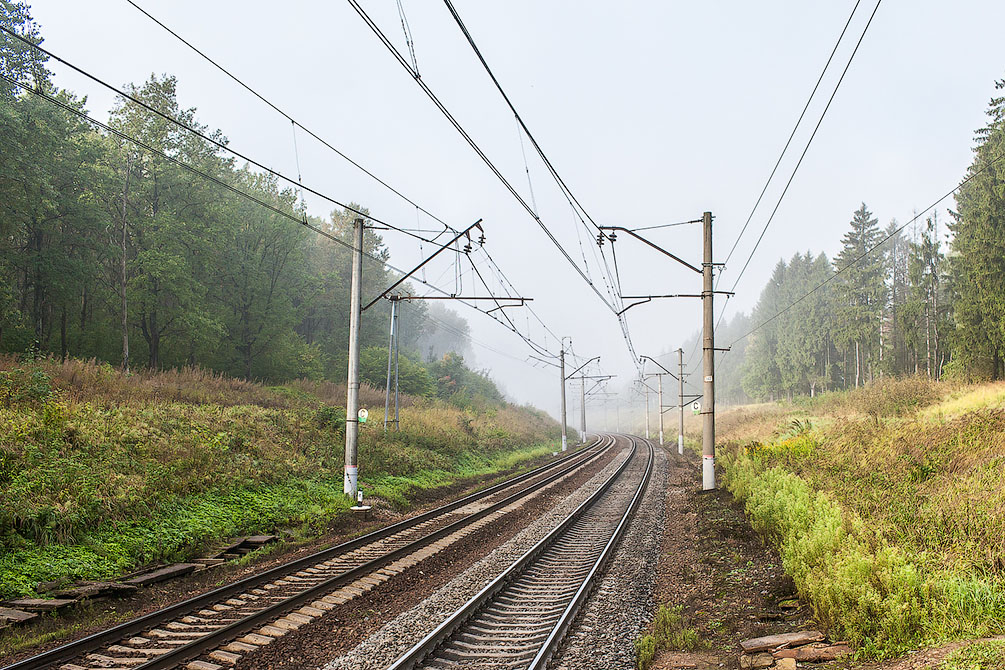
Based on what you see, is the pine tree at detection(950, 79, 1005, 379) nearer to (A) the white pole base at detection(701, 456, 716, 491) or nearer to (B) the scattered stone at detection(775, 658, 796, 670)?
(A) the white pole base at detection(701, 456, 716, 491)

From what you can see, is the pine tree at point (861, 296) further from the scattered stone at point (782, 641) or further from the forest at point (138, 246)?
the scattered stone at point (782, 641)

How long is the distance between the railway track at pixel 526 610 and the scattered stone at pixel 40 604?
5215mm

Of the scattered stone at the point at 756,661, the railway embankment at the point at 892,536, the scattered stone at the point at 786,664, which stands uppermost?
the railway embankment at the point at 892,536

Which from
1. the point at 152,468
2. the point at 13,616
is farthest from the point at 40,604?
the point at 152,468

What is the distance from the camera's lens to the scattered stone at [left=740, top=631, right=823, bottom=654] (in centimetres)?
622

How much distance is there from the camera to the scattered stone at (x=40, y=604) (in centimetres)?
759

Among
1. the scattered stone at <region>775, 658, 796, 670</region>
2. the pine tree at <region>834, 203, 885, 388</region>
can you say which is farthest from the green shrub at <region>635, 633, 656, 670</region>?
the pine tree at <region>834, 203, 885, 388</region>

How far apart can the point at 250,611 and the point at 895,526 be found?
9.51 meters

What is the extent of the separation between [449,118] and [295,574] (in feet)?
27.6

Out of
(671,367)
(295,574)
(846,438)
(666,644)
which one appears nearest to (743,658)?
(666,644)

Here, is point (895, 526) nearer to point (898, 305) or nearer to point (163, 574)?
point (163, 574)

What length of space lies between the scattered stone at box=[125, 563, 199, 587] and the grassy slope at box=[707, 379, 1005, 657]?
9655 millimetres

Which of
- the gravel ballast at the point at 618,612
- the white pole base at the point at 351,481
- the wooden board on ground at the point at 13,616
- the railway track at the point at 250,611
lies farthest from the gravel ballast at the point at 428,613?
the white pole base at the point at 351,481

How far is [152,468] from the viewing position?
Answer: 40.8ft
